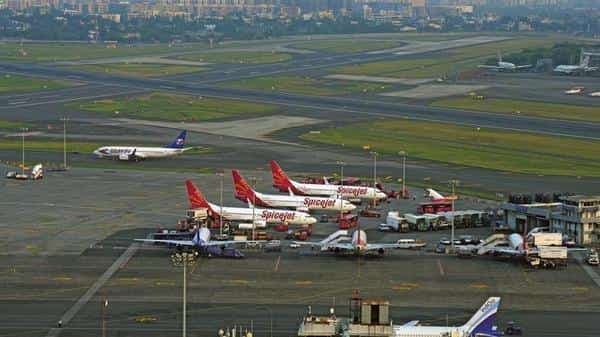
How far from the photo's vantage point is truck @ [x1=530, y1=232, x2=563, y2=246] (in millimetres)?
97938

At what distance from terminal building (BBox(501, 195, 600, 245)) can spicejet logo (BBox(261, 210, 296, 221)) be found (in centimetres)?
1912

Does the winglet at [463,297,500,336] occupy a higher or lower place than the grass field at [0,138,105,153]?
higher

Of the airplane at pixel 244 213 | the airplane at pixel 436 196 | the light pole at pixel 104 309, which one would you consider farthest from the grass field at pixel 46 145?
the light pole at pixel 104 309

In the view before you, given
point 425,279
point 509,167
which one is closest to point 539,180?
point 509,167

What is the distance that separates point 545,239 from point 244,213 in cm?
2696

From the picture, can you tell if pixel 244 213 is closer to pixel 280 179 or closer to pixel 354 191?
pixel 280 179

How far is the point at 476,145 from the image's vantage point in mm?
165750

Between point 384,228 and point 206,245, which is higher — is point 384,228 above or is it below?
below

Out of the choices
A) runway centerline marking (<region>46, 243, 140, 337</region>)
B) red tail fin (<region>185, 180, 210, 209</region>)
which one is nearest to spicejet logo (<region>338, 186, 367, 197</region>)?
red tail fin (<region>185, 180, 210, 209</region>)

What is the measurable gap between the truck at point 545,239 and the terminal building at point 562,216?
20.6ft

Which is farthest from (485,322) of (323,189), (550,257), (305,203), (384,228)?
(323,189)

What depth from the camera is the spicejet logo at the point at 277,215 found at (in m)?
111

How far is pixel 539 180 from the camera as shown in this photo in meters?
136

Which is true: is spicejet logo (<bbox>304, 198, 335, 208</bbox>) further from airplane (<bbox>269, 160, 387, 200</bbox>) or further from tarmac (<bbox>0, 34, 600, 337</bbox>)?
tarmac (<bbox>0, 34, 600, 337</bbox>)
